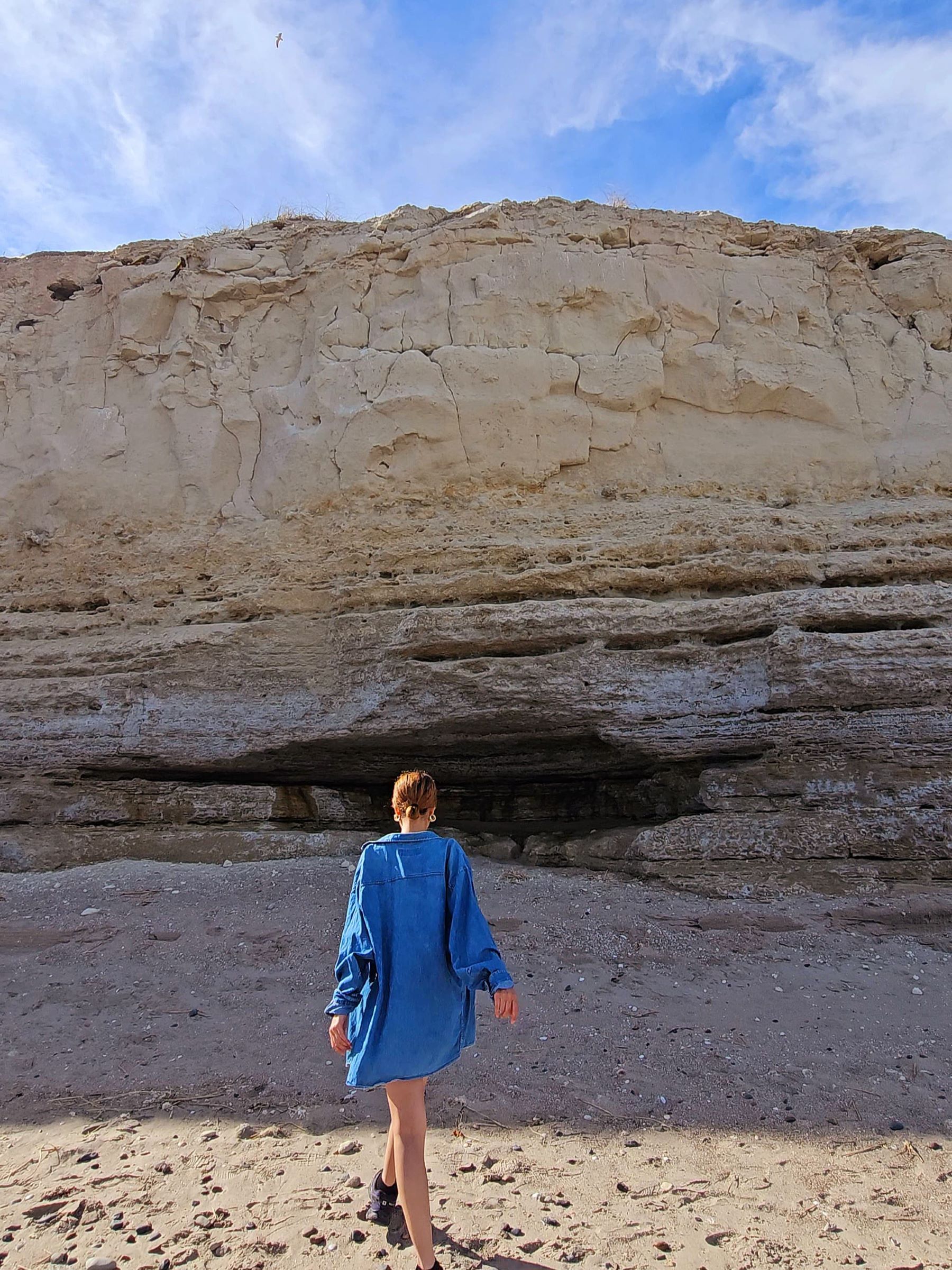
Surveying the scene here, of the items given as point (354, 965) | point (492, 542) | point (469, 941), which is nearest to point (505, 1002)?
point (469, 941)

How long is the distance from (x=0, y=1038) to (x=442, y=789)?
4248 millimetres

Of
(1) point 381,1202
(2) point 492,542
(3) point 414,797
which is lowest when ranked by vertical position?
(1) point 381,1202

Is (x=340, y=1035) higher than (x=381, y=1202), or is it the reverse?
(x=340, y=1035)

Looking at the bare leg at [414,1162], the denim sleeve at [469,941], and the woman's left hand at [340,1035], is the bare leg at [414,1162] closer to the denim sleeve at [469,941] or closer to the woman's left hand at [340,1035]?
the woman's left hand at [340,1035]

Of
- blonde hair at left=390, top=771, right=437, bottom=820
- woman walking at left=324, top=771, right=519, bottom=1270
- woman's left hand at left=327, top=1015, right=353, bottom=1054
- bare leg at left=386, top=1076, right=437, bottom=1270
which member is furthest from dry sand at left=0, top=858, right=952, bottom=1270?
blonde hair at left=390, top=771, right=437, bottom=820

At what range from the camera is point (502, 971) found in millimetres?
2062

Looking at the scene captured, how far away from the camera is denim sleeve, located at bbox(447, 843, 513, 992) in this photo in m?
2.07

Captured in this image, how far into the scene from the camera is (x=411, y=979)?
207cm

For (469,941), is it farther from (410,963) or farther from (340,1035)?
(340,1035)

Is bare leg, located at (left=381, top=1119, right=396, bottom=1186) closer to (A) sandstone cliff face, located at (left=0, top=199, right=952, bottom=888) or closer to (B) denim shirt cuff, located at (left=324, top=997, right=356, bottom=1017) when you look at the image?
(B) denim shirt cuff, located at (left=324, top=997, right=356, bottom=1017)

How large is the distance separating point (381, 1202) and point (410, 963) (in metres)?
0.80

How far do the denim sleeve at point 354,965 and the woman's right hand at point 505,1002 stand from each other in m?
0.35

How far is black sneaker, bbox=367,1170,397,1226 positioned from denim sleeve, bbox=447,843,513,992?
73 cm

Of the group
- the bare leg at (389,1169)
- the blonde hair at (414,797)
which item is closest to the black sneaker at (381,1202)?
the bare leg at (389,1169)
